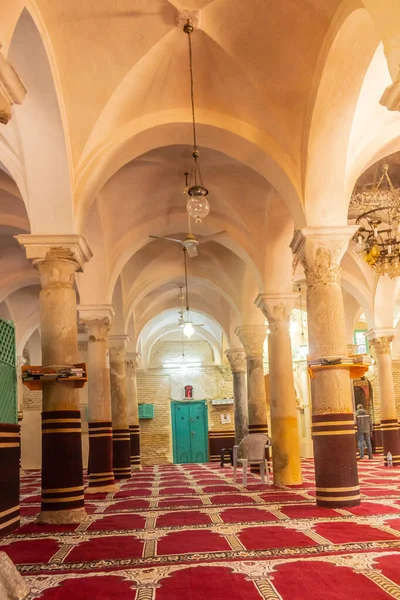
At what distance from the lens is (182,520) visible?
7016mm

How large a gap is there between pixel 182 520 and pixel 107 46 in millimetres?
5623

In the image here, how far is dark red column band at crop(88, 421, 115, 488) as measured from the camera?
11.5 m

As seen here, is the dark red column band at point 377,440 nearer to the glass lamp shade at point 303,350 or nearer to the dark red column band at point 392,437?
the glass lamp shade at point 303,350

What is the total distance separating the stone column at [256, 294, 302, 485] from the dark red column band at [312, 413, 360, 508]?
3205 mm

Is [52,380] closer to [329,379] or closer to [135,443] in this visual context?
[329,379]

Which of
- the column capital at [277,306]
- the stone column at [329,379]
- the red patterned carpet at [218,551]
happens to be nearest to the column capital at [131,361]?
the column capital at [277,306]

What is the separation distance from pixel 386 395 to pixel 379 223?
24.0 ft

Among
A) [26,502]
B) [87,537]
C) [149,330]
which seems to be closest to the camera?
[87,537]

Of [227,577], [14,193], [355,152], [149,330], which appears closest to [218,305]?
[149,330]

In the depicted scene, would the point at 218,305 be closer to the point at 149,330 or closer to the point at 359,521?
the point at 149,330

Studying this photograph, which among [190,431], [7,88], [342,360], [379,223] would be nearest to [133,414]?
[190,431]

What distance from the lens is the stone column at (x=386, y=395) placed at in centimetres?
1564

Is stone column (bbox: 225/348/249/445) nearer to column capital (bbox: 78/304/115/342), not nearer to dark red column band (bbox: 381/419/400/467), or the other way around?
dark red column band (bbox: 381/419/400/467)

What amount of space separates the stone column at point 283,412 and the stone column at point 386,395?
540 cm
